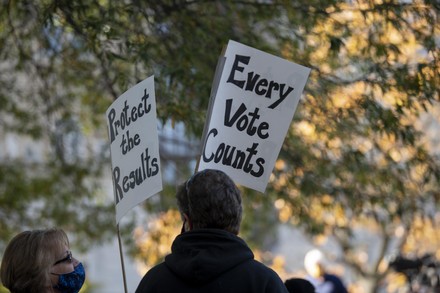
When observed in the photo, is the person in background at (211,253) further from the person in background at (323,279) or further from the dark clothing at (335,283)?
the dark clothing at (335,283)

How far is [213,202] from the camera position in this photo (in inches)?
139

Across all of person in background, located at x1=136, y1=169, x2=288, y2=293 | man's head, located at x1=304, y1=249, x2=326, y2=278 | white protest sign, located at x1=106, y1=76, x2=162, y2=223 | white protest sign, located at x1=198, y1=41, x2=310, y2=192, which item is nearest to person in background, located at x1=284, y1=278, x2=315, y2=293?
white protest sign, located at x1=198, y1=41, x2=310, y2=192

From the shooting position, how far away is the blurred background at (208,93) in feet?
22.5

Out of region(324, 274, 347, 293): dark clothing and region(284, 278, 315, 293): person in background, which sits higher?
region(284, 278, 315, 293): person in background

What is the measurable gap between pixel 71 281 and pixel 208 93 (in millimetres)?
3572

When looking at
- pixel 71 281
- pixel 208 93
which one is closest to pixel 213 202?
pixel 71 281

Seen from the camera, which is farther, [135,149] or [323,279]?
[323,279]

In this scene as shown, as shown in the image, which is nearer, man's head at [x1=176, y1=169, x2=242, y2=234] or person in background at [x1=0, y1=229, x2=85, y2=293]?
man's head at [x1=176, y1=169, x2=242, y2=234]

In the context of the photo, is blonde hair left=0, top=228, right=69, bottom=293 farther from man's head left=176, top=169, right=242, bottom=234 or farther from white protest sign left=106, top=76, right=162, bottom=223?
white protest sign left=106, top=76, right=162, bottom=223

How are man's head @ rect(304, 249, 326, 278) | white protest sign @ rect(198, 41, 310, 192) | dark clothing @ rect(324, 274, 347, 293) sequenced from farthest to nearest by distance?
man's head @ rect(304, 249, 326, 278), dark clothing @ rect(324, 274, 347, 293), white protest sign @ rect(198, 41, 310, 192)

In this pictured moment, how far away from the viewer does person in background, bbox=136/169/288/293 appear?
344 centimetres

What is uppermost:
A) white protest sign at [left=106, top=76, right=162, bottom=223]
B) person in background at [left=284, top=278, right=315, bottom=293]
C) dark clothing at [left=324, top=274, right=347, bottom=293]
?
white protest sign at [left=106, top=76, right=162, bottom=223]

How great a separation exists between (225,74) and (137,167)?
657 mm

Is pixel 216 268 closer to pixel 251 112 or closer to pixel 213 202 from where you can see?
pixel 213 202
